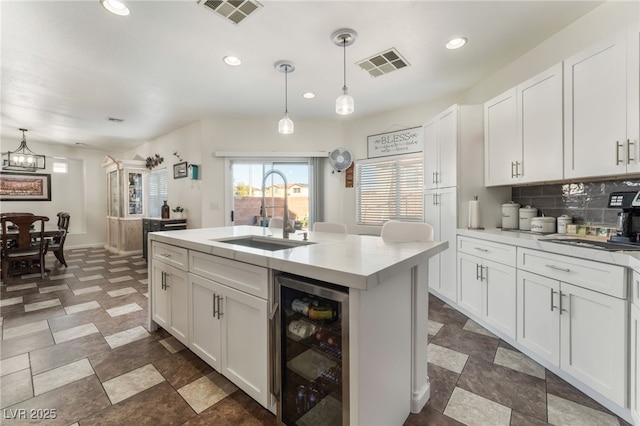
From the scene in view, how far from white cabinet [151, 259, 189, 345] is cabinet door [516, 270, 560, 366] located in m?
2.59

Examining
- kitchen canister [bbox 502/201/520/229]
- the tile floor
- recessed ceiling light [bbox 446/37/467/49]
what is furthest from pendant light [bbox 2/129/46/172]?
kitchen canister [bbox 502/201/520/229]

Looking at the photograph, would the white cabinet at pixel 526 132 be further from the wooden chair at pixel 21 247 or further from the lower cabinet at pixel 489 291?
the wooden chair at pixel 21 247

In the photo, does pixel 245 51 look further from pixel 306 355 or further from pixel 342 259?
pixel 306 355

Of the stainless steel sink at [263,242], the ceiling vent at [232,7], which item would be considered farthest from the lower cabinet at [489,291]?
the ceiling vent at [232,7]

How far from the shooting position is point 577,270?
68.0 inches

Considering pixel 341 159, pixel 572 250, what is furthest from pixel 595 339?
pixel 341 159

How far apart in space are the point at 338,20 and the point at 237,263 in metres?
2.07

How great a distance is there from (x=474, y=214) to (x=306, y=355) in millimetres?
2321

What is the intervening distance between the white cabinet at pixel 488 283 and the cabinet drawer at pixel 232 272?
2045 millimetres

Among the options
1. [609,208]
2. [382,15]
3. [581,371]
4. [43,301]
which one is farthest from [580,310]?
[43,301]

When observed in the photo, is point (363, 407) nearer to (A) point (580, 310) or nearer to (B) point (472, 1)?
(A) point (580, 310)

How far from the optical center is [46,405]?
1622 millimetres

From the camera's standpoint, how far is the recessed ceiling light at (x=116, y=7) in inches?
79.0

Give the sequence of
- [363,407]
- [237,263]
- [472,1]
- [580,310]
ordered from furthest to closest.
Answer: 1. [472,1]
2. [580,310]
3. [237,263]
4. [363,407]
